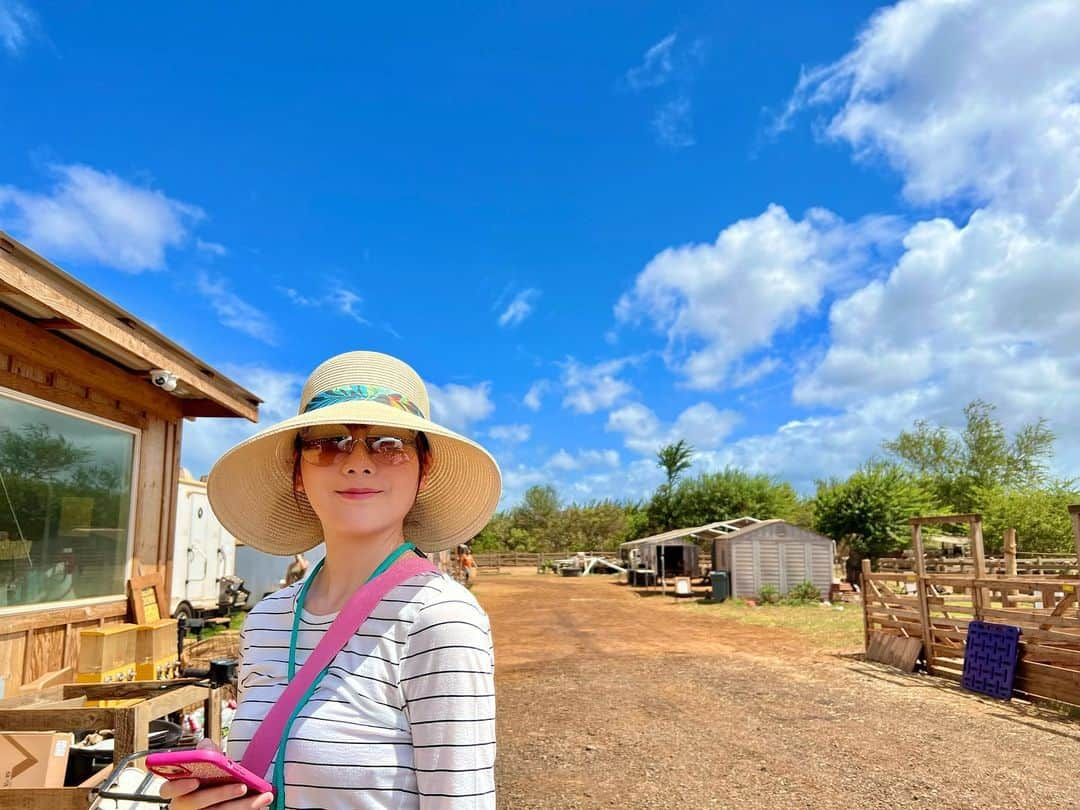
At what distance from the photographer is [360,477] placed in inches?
56.6

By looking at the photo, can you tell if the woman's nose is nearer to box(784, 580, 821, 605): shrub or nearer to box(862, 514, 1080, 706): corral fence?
box(862, 514, 1080, 706): corral fence

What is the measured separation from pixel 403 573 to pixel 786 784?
5.73 meters

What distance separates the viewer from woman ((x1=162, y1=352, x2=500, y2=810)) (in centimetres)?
114

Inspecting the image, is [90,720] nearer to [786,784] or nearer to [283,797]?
[283,797]

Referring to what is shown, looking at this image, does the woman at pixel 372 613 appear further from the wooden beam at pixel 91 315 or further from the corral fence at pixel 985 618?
the corral fence at pixel 985 618

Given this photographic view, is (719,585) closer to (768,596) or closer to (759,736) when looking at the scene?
(768,596)

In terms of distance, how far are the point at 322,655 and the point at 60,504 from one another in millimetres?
5218

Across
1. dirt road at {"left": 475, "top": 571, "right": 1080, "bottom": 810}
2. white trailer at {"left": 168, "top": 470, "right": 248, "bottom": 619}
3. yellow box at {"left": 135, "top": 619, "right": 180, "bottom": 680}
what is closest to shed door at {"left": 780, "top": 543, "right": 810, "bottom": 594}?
dirt road at {"left": 475, "top": 571, "right": 1080, "bottom": 810}

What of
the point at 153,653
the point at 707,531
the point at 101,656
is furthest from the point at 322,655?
the point at 707,531

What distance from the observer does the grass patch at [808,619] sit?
14.8 meters

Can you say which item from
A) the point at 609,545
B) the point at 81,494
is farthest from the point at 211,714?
the point at 609,545

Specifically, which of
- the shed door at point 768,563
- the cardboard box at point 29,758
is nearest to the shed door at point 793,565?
the shed door at point 768,563

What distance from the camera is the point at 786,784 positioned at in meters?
5.82

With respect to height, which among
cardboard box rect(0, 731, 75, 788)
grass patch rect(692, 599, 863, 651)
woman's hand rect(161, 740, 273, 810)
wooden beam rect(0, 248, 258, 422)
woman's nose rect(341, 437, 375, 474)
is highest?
wooden beam rect(0, 248, 258, 422)
